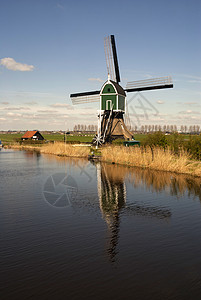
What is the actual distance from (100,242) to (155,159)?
15623mm

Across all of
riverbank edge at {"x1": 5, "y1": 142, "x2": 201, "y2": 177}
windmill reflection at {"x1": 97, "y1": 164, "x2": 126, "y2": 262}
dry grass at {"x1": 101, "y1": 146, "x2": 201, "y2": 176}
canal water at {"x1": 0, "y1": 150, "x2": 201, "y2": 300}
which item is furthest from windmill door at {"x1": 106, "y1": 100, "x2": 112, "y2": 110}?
canal water at {"x1": 0, "y1": 150, "x2": 201, "y2": 300}

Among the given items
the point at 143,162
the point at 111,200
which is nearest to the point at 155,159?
the point at 143,162

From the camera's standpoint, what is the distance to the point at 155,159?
23.3 metres

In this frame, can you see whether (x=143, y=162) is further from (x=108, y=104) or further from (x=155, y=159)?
(x=108, y=104)

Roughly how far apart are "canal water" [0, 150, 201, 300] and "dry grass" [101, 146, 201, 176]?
15.9 feet

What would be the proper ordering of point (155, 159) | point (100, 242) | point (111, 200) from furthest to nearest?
1. point (155, 159)
2. point (111, 200)
3. point (100, 242)

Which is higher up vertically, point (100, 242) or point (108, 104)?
point (108, 104)

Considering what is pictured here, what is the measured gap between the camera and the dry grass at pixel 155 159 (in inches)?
833

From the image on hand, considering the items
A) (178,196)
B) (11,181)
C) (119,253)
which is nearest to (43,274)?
(119,253)

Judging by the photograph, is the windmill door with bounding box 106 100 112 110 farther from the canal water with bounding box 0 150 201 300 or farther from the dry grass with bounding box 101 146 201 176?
the canal water with bounding box 0 150 201 300

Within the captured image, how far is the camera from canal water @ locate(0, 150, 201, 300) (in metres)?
6.14

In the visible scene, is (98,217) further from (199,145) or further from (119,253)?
(199,145)

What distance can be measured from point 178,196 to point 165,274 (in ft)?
27.5

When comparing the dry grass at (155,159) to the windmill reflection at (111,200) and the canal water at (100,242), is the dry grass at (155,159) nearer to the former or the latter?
the windmill reflection at (111,200)
